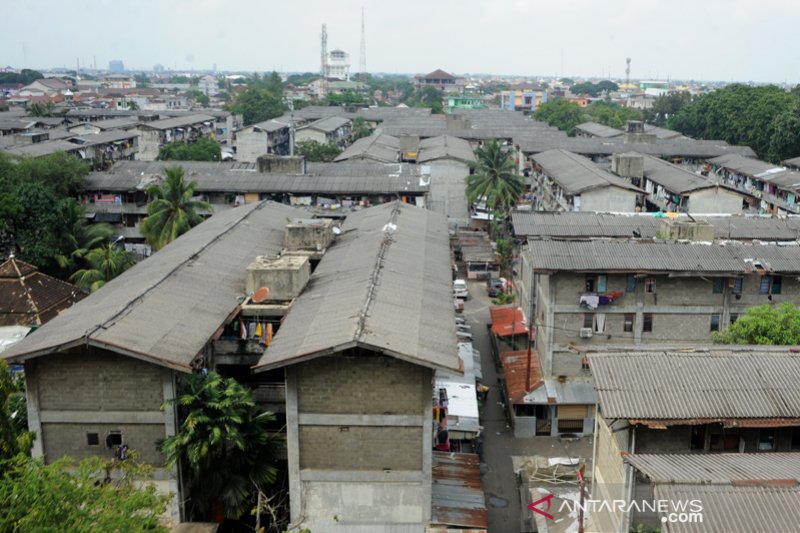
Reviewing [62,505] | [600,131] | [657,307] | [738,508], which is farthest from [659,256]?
[600,131]

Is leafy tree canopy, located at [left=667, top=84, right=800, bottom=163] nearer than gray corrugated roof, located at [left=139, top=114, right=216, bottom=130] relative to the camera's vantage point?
Yes

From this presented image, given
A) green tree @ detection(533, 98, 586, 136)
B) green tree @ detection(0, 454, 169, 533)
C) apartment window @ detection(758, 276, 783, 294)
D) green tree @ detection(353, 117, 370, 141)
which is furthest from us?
green tree @ detection(533, 98, 586, 136)

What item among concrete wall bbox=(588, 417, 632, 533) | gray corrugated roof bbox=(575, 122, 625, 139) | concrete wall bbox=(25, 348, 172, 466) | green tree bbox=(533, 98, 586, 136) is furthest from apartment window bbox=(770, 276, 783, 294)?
green tree bbox=(533, 98, 586, 136)

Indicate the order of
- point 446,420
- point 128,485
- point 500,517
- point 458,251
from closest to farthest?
point 128,485
point 500,517
point 446,420
point 458,251

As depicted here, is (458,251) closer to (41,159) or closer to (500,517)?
(41,159)

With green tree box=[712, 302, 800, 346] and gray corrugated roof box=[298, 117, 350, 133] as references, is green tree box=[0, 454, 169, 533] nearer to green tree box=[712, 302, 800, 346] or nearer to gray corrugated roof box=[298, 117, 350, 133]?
→ green tree box=[712, 302, 800, 346]

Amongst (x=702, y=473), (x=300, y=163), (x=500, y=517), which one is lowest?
(x=500, y=517)

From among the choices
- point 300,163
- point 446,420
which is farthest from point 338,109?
point 446,420

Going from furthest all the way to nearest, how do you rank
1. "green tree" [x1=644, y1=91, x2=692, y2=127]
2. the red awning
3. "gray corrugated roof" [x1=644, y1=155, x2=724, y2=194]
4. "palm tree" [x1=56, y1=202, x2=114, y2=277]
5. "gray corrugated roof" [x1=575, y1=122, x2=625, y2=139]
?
1. "green tree" [x1=644, y1=91, x2=692, y2=127]
2. "gray corrugated roof" [x1=575, y1=122, x2=625, y2=139]
3. "gray corrugated roof" [x1=644, y1=155, x2=724, y2=194]
4. "palm tree" [x1=56, y1=202, x2=114, y2=277]
5. the red awning
